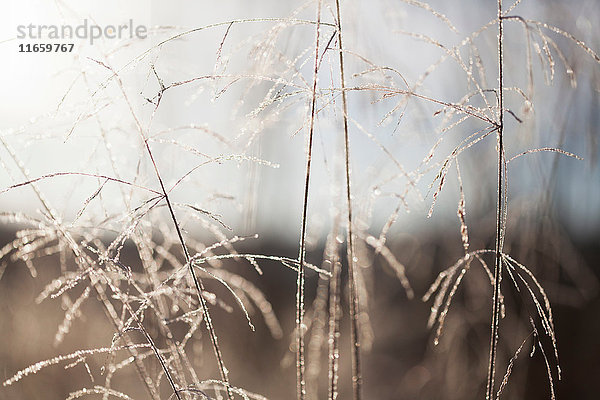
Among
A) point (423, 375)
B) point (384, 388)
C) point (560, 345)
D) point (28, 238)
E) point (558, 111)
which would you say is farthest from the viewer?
point (560, 345)

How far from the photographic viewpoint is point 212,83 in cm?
80

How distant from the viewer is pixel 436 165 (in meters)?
0.76

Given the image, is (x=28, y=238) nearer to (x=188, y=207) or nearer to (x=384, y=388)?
(x=188, y=207)

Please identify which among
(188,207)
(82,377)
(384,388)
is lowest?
(384,388)

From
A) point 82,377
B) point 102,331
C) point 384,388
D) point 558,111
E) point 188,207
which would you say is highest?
point 558,111

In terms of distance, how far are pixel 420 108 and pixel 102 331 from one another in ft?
7.92

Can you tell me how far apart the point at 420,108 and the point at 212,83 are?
50 centimetres

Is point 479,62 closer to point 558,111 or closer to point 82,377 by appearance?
point 558,111

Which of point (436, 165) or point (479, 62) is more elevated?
point (479, 62)

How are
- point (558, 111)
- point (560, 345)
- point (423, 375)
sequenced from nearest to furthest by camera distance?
point (558, 111) < point (423, 375) < point (560, 345)

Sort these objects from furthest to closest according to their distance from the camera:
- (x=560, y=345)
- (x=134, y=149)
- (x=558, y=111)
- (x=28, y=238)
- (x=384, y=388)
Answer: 1. (x=560, y=345)
2. (x=384, y=388)
3. (x=558, y=111)
4. (x=134, y=149)
5. (x=28, y=238)

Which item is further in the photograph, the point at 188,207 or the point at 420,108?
the point at 420,108

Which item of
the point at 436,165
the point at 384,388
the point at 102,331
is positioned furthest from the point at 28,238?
the point at 384,388

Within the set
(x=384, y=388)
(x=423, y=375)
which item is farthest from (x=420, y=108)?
(x=384, y=388)
